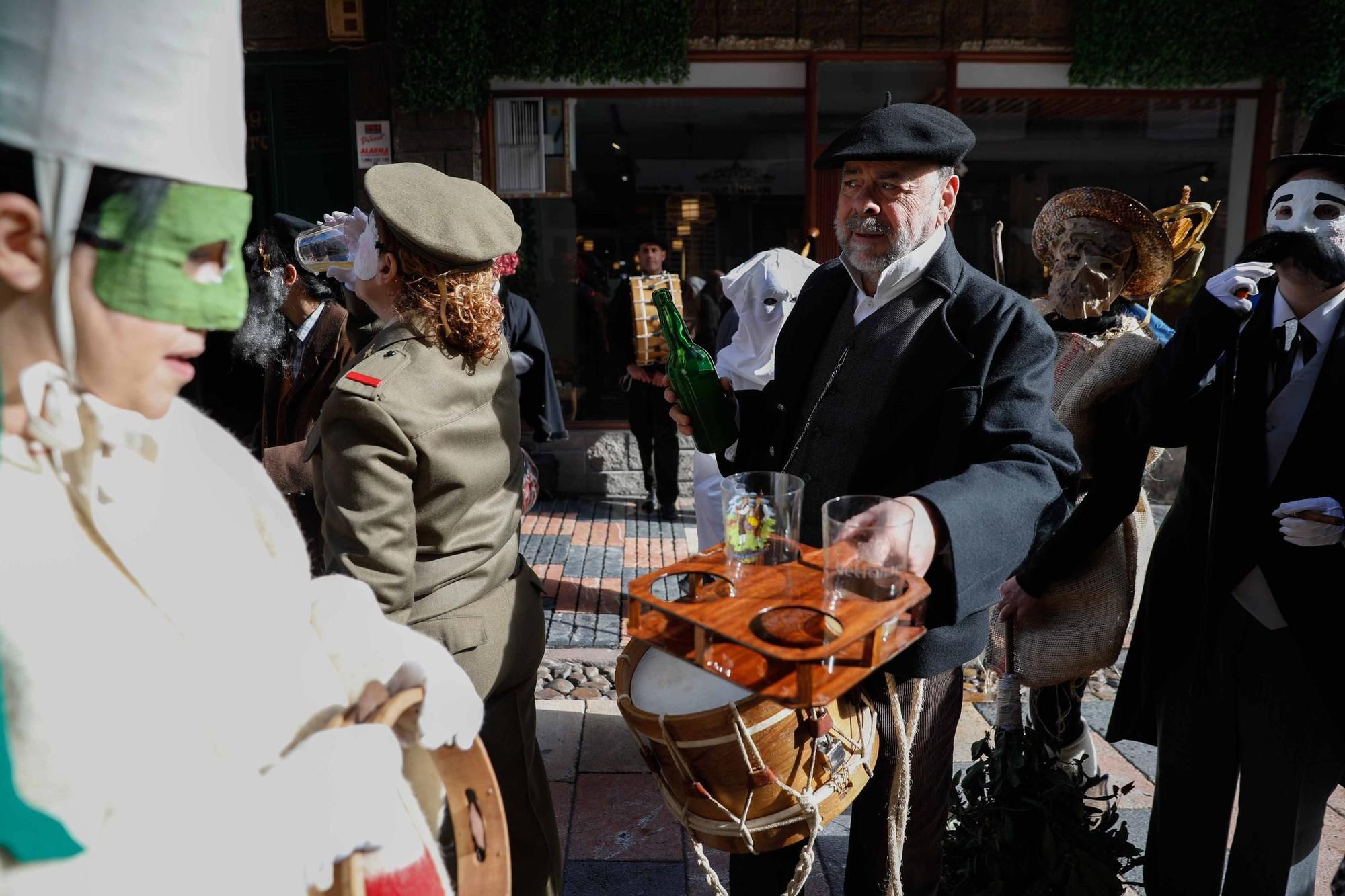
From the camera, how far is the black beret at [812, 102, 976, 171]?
1.97 m

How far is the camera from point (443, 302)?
202 cm

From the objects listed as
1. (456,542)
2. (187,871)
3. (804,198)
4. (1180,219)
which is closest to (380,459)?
(456,542)

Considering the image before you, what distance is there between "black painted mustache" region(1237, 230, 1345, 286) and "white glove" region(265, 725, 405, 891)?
7.11ft

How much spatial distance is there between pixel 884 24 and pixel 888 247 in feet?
18.0

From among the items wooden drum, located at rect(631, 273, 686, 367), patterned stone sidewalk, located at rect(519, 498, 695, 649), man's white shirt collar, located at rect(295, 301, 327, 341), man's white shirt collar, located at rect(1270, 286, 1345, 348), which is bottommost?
patterned stone sidewalk, located at rect(519, 498, 695, 649)

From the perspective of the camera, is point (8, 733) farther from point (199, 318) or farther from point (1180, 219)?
point (1180, 219)

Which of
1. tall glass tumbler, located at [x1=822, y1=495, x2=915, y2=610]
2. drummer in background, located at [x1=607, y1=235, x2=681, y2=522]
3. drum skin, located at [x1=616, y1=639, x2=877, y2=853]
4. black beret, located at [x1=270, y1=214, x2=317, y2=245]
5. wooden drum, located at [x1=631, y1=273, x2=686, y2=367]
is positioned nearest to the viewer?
tall glass tumbler, located at [x1=822, y1=495, x2=915, y2=610]

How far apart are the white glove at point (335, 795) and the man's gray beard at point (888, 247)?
60.2 inches

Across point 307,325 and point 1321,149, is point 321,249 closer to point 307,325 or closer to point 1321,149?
point 307,325

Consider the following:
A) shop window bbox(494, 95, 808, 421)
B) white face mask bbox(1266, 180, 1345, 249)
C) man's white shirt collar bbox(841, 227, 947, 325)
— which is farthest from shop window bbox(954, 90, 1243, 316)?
man's white shirt collar bbox(841, 227, 947, 325)

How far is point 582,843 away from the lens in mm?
3021

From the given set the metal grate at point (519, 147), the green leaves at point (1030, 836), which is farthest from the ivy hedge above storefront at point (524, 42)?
the green leaves at point (1030, 836)

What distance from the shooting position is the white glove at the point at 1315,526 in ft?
6.52

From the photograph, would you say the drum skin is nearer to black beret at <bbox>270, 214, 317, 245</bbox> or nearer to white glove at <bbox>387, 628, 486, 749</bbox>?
white glove at <bbox>387, 628, 486, 749</bbox>
